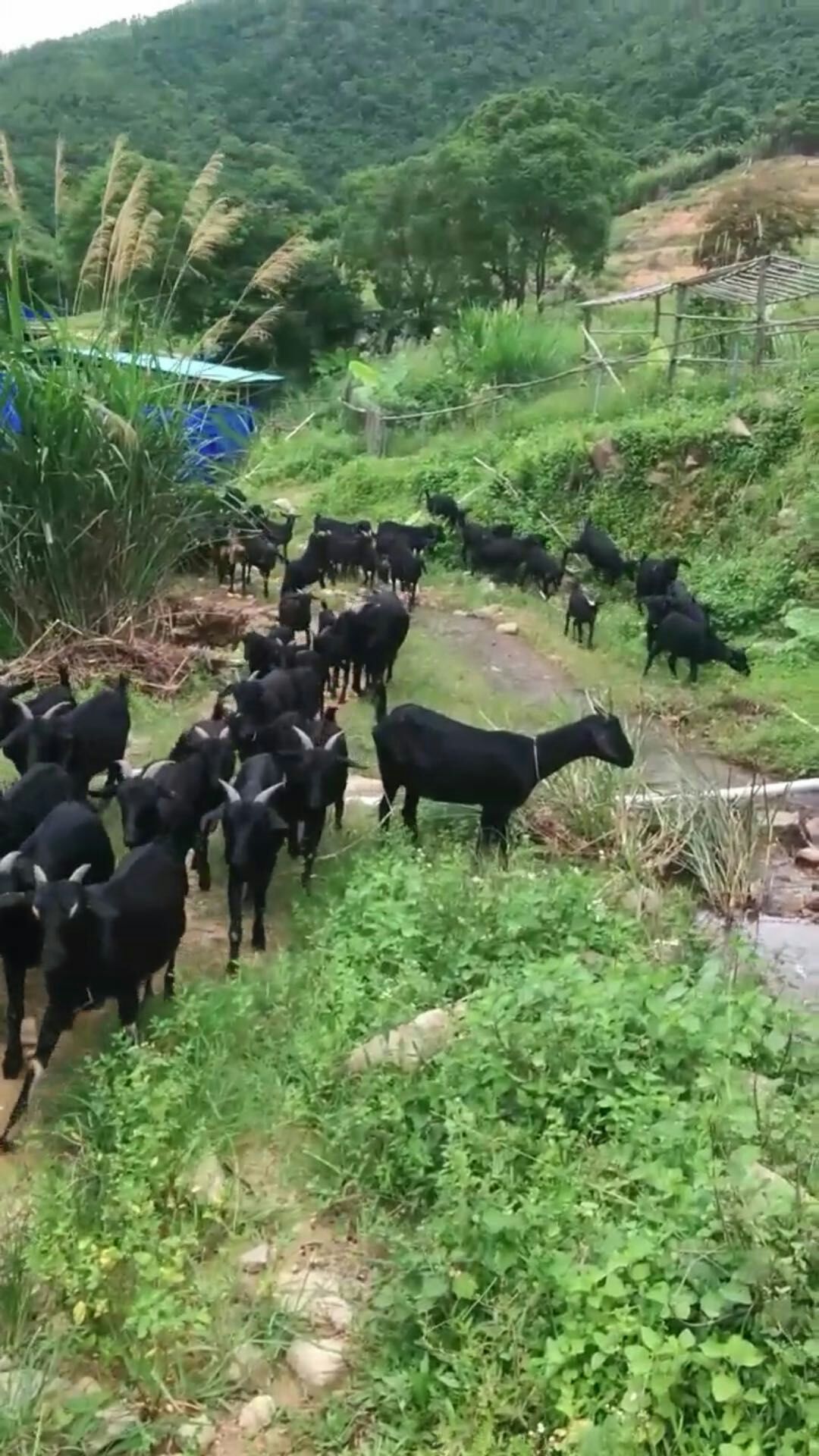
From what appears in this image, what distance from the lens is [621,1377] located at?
310cm

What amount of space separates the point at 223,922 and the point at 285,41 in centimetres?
4951

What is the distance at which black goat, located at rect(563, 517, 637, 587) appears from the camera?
1321 centimetres

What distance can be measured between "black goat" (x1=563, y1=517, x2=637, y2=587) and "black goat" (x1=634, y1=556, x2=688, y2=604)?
0.67m

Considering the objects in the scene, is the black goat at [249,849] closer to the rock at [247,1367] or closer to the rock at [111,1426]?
the rock at [247,1367]

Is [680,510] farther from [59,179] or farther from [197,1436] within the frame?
[197,1436]

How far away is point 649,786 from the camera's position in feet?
23.9

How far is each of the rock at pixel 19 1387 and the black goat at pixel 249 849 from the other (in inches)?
89.1

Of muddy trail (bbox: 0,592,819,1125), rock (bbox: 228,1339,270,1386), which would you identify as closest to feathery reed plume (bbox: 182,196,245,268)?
muddy trail (bbox: 0,592,819,1125)

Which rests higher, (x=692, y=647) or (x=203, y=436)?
(x=203, y=436)

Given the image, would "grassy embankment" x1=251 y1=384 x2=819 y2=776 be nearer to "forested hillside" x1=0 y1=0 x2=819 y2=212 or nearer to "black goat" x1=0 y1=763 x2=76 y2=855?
"black goat" x1=0 y1=763 x2=76 y2=855

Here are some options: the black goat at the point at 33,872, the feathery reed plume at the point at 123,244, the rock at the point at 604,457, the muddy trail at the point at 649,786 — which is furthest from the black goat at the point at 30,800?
the rock at the point at 604,457

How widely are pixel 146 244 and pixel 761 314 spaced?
8.27 meters

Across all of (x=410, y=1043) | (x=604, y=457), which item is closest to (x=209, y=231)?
(x=604, y=457)

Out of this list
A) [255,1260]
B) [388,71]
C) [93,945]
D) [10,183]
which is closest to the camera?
[255,1260]
